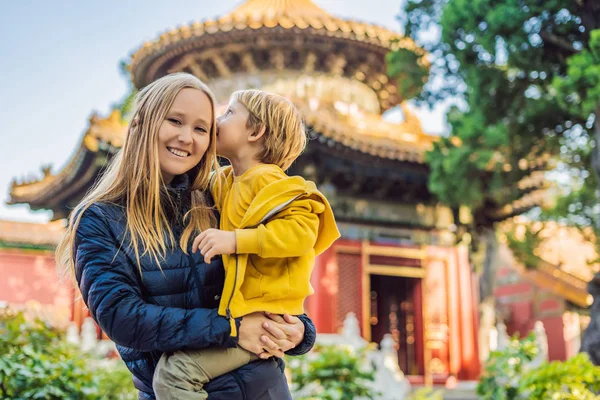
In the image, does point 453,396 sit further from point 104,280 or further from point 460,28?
point 104,280

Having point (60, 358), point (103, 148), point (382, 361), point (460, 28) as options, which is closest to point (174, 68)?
point (103, 148)

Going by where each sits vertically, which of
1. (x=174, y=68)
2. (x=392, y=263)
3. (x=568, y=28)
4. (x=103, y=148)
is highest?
(x=174, y=68)

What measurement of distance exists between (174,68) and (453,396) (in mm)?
7323

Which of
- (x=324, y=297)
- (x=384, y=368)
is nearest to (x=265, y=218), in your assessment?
(x=384, y=368)

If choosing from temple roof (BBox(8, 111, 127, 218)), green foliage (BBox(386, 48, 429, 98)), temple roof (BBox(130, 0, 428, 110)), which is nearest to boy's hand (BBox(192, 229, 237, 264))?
temple roof (BBox(8, 111, 127, 218))

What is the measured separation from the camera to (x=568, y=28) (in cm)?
696

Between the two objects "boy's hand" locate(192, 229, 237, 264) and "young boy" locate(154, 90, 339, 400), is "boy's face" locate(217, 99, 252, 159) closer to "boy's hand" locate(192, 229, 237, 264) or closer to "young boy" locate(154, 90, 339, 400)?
"young boy" locate(154, 90, 339, 400)

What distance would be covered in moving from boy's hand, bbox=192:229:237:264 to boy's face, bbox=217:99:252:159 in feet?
1.11

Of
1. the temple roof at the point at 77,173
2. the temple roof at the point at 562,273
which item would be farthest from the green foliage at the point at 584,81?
the temple roof at the point at 562,273

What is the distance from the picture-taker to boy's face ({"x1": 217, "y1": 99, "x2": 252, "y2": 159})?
1.83 m

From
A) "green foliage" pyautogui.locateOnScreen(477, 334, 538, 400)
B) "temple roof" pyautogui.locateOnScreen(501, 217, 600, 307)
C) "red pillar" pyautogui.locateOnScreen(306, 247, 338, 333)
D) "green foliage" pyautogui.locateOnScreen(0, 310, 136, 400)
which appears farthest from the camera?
"temple roof" pyautogui.locateOnScreen(501, 217, 600, 307)

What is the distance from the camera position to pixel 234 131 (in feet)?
6.00

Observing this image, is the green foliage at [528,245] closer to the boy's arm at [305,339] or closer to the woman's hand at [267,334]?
the boy's arm at [305,339]

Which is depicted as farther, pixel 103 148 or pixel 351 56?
pixel 351 56
